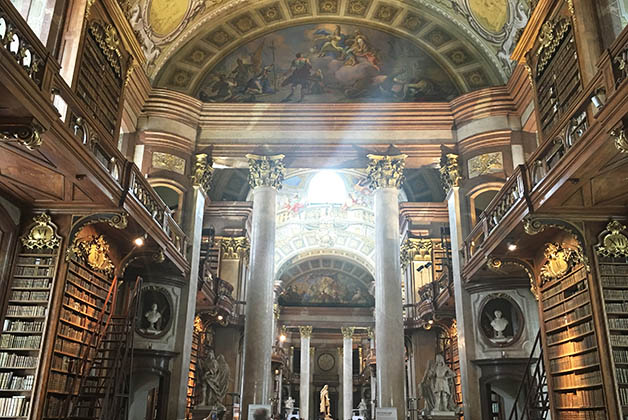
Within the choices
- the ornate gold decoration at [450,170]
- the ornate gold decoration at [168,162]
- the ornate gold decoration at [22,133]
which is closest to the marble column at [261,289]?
the ornate gold decoration at [168,162]

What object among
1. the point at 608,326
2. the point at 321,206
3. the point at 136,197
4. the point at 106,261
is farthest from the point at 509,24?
the point at 321,206

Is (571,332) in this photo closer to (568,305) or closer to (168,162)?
(568,305)

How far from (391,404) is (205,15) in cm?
1064

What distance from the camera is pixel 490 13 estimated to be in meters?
14.1

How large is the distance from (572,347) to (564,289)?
909 mm

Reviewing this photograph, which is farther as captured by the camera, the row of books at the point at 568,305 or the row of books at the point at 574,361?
the row of books at the point at 568,305

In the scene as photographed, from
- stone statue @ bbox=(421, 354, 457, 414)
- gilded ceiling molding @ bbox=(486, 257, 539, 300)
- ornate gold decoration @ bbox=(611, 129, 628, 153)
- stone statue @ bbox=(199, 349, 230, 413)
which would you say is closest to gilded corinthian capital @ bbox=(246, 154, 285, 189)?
stone statue @ bbox=(199, 349, 230, 413)

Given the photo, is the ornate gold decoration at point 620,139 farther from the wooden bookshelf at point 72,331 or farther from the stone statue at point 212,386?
the stone statue at point 212,386

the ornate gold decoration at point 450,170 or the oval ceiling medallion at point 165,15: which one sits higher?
the oval ceiling medallion at point 165,15

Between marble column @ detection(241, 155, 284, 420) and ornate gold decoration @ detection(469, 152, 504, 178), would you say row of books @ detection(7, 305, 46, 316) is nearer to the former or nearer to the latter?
marble column @ detection(241, 155, 284, 420)

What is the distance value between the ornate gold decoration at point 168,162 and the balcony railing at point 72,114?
269cm

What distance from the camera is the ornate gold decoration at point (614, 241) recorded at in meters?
8.31

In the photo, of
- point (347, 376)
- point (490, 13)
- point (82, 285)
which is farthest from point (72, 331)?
point (347, 376)

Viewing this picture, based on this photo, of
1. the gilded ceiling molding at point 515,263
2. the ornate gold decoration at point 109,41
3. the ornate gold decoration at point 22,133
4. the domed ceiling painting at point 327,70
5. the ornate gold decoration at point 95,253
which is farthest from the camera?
the domed ceiling painting at point 327,70
